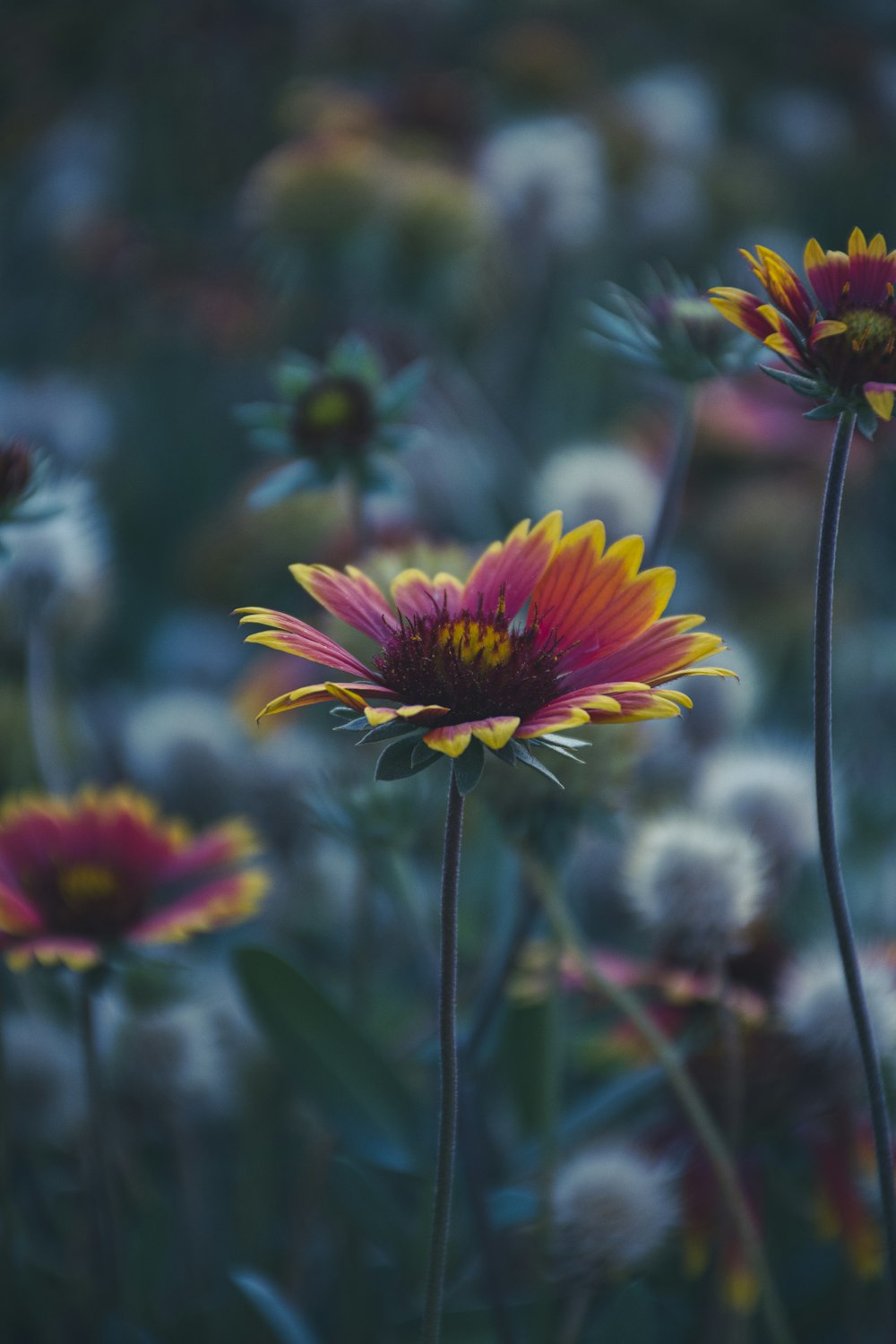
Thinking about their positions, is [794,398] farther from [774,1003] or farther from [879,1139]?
[879,1139]

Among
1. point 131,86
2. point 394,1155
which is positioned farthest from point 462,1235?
point 131,86

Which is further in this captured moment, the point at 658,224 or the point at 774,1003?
the point at 658,224

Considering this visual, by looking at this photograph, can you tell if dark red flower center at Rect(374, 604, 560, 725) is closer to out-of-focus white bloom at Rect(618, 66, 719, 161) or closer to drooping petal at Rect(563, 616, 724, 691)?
drooping petal at Rect(563, 616, 724, 691)

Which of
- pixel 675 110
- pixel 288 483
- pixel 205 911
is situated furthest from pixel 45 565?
pixel 675 110

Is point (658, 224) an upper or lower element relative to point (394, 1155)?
upper

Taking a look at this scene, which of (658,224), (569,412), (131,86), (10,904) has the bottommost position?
(10,904)

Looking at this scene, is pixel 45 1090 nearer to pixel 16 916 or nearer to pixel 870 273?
pixel 16 916

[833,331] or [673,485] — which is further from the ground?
[673,485]

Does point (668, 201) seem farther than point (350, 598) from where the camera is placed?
Yes
